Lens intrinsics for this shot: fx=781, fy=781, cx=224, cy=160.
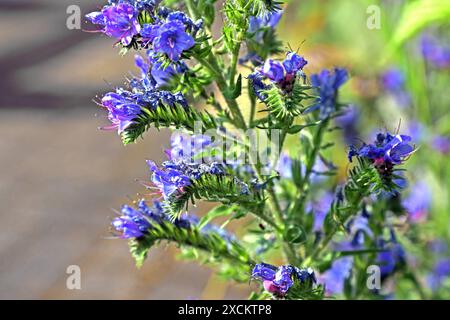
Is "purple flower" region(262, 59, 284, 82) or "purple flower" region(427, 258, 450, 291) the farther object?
"purple flower" region(427, 258, 450, 291)

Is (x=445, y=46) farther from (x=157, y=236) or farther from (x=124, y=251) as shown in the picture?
(x=157, y=236)

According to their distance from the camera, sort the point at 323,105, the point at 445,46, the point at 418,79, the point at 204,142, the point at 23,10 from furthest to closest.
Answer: the point at 23,10 → the point at 445,46 → the point at 418,79 → the point at 323,105 → the point at 204,142

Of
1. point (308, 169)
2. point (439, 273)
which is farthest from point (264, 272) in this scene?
point (439, 273)

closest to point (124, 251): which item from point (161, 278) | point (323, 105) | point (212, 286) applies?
point (161, 278)

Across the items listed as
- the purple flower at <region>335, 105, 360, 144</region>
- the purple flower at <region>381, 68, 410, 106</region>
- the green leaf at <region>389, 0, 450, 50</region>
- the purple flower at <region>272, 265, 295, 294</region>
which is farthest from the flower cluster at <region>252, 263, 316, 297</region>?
the purple flower at <region>381, 68, 410, 106</region>

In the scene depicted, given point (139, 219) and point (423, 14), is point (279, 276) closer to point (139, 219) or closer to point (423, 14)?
point (139, 219)

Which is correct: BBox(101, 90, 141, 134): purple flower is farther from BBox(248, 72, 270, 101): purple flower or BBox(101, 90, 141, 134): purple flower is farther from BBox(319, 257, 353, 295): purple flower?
BBox(319, 257, 353, 295): purple flower

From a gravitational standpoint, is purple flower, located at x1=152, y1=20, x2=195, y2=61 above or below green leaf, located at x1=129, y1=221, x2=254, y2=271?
above

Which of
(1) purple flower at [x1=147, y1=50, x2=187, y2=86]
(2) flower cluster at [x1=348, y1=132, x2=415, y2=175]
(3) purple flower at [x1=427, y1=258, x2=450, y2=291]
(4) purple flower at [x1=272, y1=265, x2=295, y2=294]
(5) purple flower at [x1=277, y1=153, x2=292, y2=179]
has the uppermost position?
(1) purple flower at [x1=147, y1=50, x2=187, y2=86]
